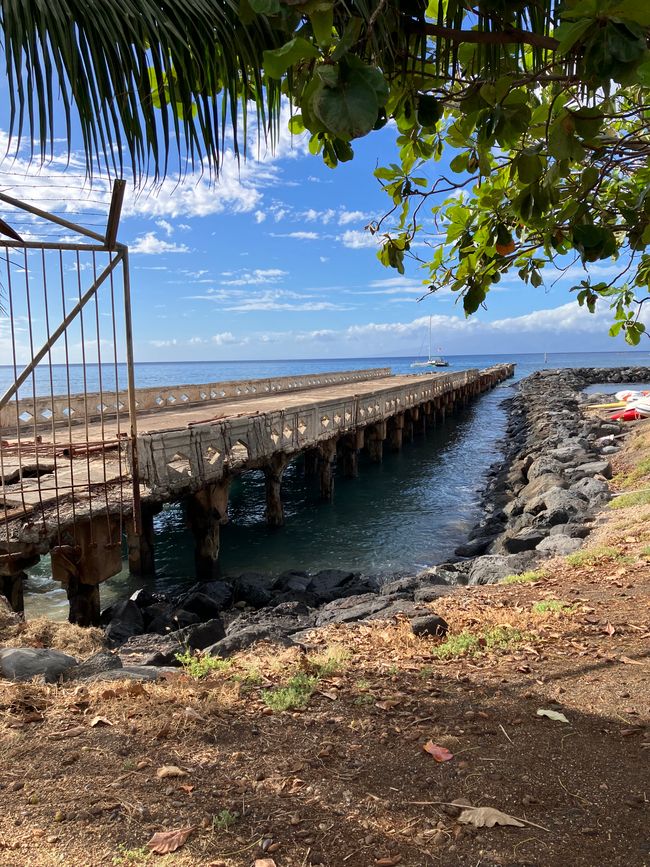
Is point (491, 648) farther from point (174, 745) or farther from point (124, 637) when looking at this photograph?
point (124, 637)

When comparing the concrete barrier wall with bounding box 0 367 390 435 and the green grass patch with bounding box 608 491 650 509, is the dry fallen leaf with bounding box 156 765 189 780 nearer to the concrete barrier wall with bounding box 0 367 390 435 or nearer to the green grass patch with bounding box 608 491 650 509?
the concrete barrier wall with bounding box 0 367 390 435

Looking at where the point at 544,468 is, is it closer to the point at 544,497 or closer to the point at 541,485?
the point at 541,485

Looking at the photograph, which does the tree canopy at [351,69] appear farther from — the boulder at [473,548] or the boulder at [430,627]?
the boulder at [473,548]

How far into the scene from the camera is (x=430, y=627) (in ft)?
17.6

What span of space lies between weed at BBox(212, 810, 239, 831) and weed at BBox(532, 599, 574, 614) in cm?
379

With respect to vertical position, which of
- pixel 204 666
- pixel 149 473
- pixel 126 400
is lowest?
pixel 204 666

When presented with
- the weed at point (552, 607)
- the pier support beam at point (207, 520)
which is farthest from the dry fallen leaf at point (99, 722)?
the pier support beam at point (207, 520)

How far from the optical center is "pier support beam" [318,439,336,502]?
57.8ft

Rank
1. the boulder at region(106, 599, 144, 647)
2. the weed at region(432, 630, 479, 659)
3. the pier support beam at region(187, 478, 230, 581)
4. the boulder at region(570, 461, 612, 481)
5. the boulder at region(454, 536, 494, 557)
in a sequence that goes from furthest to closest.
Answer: the boulder at region(570, 461, 612, 481) < the boulder at region(454, 536, 494, 557) < the pier support beam at region(187, 478, 230, 581) < the boulder at region(106, 599, 144, 647) < the weed at region(432, 630, 479, 659)

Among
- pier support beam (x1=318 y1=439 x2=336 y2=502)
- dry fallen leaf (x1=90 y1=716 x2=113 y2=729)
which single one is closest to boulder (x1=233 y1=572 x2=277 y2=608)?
dry fallen leaf (x1=90 y1=716 x2=113 y2=729)

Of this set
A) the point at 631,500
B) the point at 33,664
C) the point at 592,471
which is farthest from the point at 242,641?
the point at 592,471

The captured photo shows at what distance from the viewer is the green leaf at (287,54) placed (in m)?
1.63

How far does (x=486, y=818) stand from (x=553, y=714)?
3.91ft

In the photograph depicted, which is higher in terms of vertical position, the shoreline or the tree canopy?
the tree canopy
